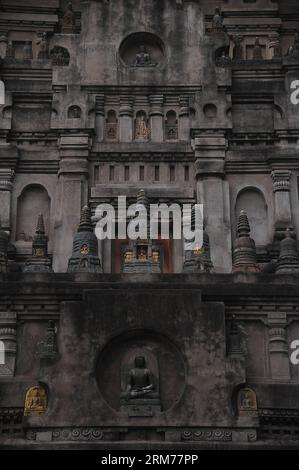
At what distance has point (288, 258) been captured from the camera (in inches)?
1052

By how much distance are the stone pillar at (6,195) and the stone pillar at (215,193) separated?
6.25 meters

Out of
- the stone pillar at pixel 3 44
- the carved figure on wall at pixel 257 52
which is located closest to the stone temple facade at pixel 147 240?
the stone pillar at pixel 3 44

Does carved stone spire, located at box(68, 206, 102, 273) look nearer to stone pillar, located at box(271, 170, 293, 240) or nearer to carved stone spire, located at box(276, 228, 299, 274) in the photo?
carved stone spire, located at box(276, 228, 299, 274)

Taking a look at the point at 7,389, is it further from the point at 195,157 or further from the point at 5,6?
the point at 5,6

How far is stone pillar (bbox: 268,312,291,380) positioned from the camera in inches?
971

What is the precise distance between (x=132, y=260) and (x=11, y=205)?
22.3ft

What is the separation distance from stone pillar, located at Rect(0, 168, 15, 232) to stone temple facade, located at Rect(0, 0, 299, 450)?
0.06 meters

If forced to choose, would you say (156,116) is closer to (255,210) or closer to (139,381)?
(255,210)

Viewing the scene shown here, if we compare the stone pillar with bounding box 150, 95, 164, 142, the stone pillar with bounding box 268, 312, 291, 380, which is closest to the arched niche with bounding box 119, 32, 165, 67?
the stone pillar with bounding box 150, 95, 164, 142

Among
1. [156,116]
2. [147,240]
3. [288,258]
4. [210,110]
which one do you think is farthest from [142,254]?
[210,110]

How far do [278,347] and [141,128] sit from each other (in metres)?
11.0

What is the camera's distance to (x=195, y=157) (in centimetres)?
3189

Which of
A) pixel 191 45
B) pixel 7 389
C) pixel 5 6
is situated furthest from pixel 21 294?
pixel 5 6

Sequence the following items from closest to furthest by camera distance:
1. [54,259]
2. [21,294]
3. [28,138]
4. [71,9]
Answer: [21,294] < [54,259] < [28,138] < [71,9]
